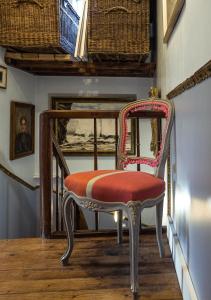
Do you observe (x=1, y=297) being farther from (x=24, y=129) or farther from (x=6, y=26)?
(x=24, y=129)

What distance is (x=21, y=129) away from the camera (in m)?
3.87

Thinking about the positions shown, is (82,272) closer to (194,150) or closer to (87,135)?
(194,150)

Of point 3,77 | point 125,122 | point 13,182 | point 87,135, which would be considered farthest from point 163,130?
point 87,135

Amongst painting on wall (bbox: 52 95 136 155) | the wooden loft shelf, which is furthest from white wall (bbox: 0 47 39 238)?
painting on wall (bbox: 52 95 136 155)

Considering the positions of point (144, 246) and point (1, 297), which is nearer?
point (1, 297)

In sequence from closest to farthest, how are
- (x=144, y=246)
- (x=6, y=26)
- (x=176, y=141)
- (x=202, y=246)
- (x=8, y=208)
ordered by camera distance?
(x=202, y=246)
(x=176, y=141)
(x=144, y=246)
(x=6, y=26)
(x=8, y=208)

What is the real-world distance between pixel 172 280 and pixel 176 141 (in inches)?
28.8

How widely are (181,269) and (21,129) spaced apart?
9.37 ft

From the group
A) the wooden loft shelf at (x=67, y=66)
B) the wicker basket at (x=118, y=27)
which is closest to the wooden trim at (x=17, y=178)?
the wooden loft shelf at (x=67, y=66)

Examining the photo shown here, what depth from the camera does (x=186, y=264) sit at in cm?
148

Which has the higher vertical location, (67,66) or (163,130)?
(67,66)

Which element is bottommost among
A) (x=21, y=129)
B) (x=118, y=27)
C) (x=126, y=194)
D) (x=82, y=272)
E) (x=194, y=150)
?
(x=82, y=272)

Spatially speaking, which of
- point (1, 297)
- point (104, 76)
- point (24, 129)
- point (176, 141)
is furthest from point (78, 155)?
point (1, 297)

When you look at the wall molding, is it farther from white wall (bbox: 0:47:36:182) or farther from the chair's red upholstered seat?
white wall (bbox: 0:47:36:182)
